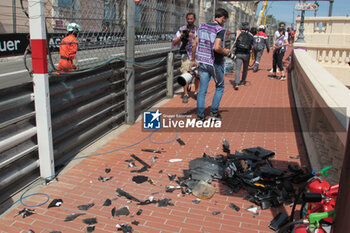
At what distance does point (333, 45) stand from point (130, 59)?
13.2 m

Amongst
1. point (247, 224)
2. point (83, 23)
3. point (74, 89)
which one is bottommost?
point (247, 224)

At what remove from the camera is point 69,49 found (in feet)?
15.7

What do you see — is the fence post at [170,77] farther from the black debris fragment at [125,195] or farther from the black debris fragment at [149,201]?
the black debris fragment at [149,201]

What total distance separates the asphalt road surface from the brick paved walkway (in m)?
1.33

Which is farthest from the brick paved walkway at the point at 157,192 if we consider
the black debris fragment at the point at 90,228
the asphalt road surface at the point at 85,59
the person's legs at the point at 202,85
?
the asphalt road surface at the point at 85,59

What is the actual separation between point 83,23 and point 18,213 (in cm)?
276

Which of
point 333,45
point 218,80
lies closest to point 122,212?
point 218,80

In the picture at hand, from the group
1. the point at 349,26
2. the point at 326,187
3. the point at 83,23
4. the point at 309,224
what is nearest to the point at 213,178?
the point at 326,187

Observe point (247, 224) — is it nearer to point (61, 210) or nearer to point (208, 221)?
point (208, 221)

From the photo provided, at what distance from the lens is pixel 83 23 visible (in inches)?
193

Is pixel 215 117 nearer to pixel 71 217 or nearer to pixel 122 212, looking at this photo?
pixel 122 212

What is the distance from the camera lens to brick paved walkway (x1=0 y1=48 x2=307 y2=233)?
11.1ft

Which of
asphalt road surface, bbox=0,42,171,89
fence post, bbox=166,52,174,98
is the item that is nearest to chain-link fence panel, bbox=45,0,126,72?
asphalt road surface, bbox=0,42,171,89

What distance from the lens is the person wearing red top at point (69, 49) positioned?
4.67 meters
